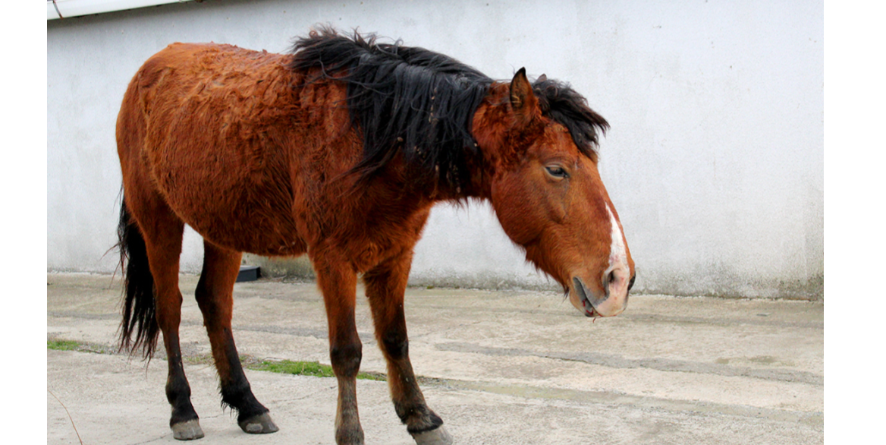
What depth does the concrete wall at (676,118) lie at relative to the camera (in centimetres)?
652

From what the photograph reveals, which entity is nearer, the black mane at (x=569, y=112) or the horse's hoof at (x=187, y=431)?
the black mane at (x=569, y=112)

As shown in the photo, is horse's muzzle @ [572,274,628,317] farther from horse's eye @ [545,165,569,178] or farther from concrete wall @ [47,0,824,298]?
concrete wall @ [47,0,824,298]

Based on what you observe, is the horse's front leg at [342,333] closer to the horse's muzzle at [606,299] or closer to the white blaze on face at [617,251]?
the horse's muzzle at [606,299]

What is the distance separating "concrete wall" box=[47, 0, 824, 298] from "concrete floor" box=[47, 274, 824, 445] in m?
0.41

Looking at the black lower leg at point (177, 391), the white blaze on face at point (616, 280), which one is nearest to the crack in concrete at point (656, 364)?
the black lower leg at point (177, 391)

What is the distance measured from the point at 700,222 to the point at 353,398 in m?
4.57

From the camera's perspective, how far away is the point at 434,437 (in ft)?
11.7

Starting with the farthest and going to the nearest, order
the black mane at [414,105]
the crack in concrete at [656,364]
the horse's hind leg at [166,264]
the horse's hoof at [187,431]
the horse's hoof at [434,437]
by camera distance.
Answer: the crack in concrete at [656,364], the horse's hind leg at [166,264], the horse's hoof at [187,431], the horse's hoof at [434,437], the black mane at [414,105]

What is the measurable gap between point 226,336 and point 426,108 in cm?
196

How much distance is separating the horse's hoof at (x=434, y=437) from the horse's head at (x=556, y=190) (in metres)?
1.07

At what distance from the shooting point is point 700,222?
6957 millimetres

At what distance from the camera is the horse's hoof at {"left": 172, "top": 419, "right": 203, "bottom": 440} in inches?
154

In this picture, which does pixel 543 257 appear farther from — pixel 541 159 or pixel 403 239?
pixel 403 239

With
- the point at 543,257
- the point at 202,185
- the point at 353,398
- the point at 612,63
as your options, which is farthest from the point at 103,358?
the point at 612,63
